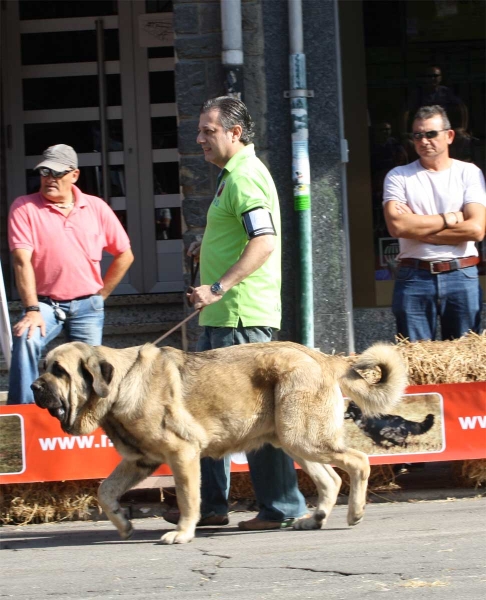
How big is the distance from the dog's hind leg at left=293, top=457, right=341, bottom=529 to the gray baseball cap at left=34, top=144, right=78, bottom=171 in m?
2.52

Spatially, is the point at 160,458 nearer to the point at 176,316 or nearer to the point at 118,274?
the point at 118,274

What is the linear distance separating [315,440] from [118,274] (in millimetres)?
2351

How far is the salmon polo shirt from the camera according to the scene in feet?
24.4

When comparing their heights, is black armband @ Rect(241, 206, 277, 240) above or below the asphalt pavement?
above

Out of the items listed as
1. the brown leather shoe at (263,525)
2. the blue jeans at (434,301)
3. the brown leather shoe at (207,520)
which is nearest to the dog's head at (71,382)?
the brown leather shoe at (207,520)

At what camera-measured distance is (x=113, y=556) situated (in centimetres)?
583

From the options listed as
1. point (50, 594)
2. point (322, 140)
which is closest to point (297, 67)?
point (322, 140)

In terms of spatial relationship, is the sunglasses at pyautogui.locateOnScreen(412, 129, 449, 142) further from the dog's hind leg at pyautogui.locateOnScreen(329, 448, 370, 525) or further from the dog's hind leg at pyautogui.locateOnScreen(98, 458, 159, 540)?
the dog's hind leg at pyautogui.locateOnScreen(98, 458, 159, 540)

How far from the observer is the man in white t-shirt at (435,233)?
7.54m

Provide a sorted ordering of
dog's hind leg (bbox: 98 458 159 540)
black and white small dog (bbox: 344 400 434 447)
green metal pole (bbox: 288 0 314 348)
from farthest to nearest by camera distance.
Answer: green metal pole (bbox: 288 0 314 348) < black and white small dog (bbox: 344 400 434 447) < dog's hind leg (bbox: 98 458 159 540)

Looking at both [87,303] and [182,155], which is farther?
[182,155]

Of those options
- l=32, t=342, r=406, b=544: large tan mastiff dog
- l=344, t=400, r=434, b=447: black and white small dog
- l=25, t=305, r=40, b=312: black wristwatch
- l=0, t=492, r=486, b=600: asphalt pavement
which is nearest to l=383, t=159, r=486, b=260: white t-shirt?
l=344, t=400, r=434, b=447: black and white small dog

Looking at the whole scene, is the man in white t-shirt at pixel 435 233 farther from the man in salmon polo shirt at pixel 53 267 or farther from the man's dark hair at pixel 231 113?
the man in salmon polo shirt at pixel 53 267

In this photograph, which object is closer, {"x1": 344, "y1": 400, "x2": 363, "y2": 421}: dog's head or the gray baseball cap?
{"x1": 344, "y1": 400, "x2": 363, "y2": 421}: dog's head
